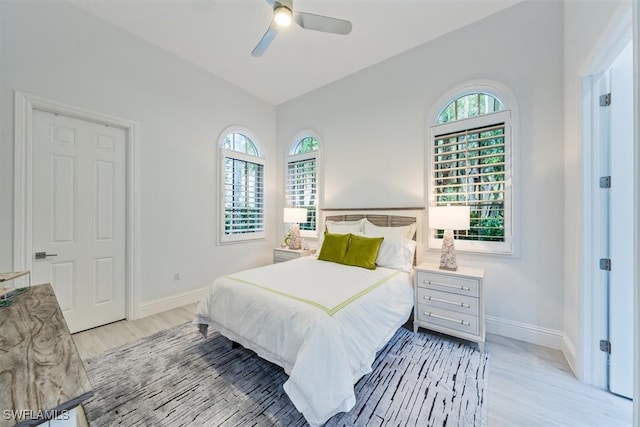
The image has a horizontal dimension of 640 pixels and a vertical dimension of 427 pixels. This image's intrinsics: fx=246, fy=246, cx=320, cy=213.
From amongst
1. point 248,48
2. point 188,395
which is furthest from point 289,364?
point 248,48

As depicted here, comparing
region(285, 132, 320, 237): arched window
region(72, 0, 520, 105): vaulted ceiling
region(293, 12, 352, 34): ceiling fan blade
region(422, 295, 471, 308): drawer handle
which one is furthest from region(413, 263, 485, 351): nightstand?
region(72, 0, 520, 105): vaulted ceiling

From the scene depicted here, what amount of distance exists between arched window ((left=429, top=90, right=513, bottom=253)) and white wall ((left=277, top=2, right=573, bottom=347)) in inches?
4.5

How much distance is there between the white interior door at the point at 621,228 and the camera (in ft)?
5.69

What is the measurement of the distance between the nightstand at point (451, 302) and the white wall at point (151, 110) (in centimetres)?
293

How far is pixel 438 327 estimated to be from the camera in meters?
2.51

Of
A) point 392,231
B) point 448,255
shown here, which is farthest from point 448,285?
point 392,231

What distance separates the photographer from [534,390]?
1.83 metres

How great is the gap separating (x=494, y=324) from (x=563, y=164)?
5.71 ft

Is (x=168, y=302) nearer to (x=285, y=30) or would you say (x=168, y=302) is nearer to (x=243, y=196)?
(x=243, y=196)

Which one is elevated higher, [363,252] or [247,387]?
[363,252]

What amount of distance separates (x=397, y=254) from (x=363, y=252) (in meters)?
0.39

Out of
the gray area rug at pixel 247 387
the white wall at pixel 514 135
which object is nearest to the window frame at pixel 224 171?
the gray area rug at pixel 247 387

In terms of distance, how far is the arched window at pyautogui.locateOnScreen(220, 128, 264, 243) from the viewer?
13.1ft

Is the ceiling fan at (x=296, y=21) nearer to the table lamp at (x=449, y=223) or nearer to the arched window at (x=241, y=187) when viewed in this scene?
the table lamp at (x=449, y=223)
